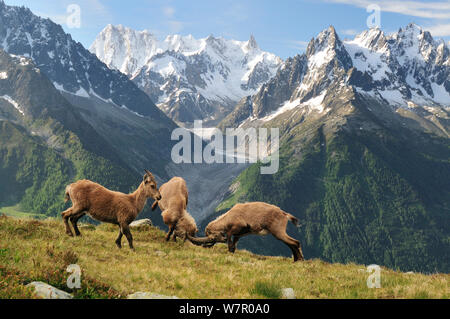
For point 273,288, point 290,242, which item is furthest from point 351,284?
point 290,242

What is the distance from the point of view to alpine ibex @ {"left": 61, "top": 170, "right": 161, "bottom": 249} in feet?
61.1

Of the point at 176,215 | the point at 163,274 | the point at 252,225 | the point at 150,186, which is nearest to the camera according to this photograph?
the point at 163,274

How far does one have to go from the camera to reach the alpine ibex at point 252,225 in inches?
782

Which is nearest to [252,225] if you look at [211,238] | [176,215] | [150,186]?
[211,238]

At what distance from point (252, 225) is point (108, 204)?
776cm

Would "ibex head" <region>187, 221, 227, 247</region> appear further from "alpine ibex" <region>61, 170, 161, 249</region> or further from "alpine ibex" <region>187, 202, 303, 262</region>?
"alpine ibex" <region>61, 170, 161, 249</region>

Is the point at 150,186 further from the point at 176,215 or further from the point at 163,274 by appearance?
the point at 163,274

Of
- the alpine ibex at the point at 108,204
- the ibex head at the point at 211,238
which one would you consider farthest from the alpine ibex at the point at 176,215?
the alpine ibex at the point at 108,204

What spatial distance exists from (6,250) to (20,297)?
5471mm

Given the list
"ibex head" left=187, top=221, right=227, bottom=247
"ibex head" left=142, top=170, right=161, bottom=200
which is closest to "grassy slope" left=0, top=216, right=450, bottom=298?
"ibex head" left=187, top=221, right=227, bottom=247

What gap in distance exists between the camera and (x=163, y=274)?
13.6 metres

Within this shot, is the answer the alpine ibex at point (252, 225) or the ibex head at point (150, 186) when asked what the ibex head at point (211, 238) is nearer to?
the alpine ibex at point (252, 225)

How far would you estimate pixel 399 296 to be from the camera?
39.0 feet

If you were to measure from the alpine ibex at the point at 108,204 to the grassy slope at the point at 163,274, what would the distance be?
117 cm
